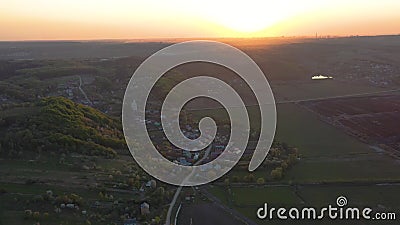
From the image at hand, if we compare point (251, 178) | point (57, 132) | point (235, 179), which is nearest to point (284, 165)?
point (251, 178)

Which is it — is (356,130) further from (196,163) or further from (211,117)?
(196,163)

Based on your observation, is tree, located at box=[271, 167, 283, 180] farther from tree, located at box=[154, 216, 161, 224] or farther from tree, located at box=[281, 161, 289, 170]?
tree, located at box=[154, 216, 161, 224]

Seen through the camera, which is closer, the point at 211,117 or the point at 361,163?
the point at 361,163

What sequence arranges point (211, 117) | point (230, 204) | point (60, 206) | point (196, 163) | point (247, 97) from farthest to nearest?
point (247, 97), point (211, 117), point (196, 163), point (230, 204), point (60, 206)

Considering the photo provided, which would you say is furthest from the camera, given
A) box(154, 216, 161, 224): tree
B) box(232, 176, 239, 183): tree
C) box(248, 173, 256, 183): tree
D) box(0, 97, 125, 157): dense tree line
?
box(0, 97, 125, 157): dense tree line

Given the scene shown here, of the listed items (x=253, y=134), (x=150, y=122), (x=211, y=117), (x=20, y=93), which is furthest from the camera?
(x=20, y=93)

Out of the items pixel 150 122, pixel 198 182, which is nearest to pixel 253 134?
pixel 150 122

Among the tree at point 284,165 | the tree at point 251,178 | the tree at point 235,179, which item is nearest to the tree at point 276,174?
the tree at point 284,165

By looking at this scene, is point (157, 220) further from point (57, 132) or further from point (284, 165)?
point (57, 132)

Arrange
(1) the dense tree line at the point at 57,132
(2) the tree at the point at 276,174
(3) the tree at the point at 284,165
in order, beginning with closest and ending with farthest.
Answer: (2) the tree at the point at 276,174 < (1) the dense tree line at the point at 57,132 < (3) the tree at the point at 284,165

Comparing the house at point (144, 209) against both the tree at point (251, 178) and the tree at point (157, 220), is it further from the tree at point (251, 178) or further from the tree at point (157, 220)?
the tree at point (251, 178)

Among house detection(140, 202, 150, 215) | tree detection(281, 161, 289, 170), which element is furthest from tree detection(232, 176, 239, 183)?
house detection(140, 202, 150, 215)
